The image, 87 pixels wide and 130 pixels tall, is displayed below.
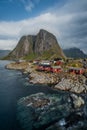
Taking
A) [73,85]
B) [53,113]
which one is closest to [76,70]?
[73,85]

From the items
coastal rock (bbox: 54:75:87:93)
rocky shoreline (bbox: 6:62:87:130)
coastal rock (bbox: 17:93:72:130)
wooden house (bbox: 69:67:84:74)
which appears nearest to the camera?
rocky shoreline (bbox: 6:62:87:130)

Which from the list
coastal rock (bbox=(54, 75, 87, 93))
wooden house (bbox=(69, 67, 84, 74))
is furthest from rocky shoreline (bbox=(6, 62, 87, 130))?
wooden house (bbox=(69, 67, 84, 74))

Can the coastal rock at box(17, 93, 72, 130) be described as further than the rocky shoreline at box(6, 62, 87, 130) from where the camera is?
Yes

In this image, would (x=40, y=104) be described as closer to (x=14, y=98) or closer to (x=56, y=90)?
(x=14, y=98)

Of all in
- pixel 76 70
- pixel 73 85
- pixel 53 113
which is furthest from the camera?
pixel 76 70

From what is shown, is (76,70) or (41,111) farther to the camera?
(76,70)

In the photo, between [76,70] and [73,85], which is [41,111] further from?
[76,70]

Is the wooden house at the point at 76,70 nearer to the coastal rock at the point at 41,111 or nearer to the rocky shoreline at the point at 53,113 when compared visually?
the rocky shoreline at the point at 53,113

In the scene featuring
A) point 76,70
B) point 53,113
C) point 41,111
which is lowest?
point 53,113

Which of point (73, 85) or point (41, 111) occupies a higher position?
point (73, 85)

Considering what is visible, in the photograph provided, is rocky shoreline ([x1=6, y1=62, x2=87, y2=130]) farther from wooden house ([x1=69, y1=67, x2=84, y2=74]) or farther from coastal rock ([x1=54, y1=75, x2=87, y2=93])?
wooden house ([x1=69, y1=67, x2=84, y2=74])
